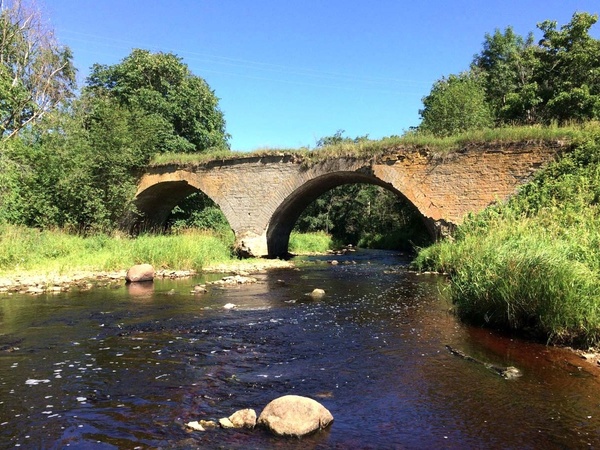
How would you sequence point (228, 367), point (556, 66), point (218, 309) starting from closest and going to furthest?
point (228, 367) < point (218, 309) < point (556, 66)

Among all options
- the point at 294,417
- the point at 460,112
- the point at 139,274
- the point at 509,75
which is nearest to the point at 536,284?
the point at 294,417

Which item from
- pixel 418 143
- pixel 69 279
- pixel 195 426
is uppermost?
pixel 418 143

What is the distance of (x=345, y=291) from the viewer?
11.8m

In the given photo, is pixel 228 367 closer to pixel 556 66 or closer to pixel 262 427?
pixel 262 427

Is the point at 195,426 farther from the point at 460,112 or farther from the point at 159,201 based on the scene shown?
the point at 460,112

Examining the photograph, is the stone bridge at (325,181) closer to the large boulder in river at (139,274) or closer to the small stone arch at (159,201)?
the small stone arch at (159,201)

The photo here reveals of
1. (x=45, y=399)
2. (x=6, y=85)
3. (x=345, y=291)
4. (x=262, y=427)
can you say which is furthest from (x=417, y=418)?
(x=6, y=85)

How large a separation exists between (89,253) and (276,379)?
12.8 meters

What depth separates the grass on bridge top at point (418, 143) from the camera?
1459 cm

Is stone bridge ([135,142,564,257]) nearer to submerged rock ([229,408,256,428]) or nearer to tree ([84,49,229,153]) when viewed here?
tree ([84,49,229,153])

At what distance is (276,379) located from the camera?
5.27 meters

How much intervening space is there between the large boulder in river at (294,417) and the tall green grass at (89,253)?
11707mm

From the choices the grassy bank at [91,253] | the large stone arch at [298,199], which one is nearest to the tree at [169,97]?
the large stone arch at [298,199]

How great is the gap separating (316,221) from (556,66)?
21608 mm
